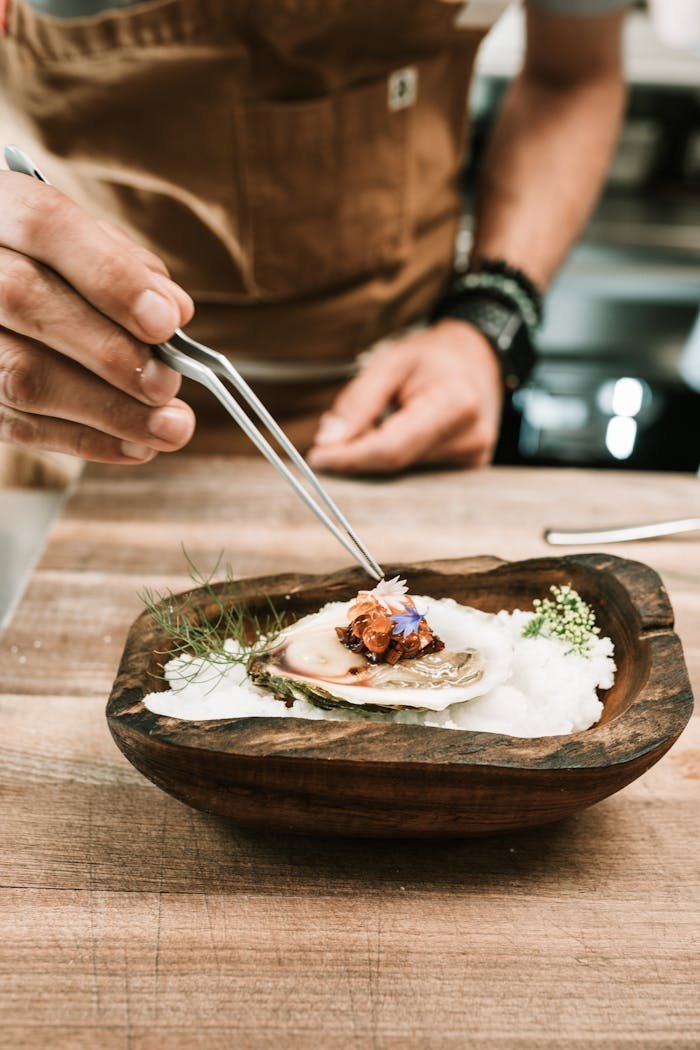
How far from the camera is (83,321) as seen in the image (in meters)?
0.72

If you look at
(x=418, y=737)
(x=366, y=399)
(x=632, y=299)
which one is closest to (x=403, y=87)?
(x=366, y=399)

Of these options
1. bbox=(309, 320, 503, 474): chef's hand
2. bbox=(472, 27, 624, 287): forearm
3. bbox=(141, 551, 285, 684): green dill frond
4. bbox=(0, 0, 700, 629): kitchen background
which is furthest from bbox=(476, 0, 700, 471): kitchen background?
bbox=(141, 551, 285, 684): green dill frond

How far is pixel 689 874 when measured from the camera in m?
0.68

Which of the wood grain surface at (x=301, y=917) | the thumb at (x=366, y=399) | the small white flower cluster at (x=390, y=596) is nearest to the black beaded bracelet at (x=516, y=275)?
the thumb at (x=366, y=399)

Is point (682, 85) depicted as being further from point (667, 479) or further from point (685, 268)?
point (667, 479)

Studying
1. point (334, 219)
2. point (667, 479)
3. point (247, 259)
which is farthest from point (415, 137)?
point (667, 479)

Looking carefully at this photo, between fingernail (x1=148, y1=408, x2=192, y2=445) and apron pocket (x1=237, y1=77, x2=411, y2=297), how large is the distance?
1.74 ft

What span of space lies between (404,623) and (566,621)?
156 mm

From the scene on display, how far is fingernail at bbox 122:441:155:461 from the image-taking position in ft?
2.71

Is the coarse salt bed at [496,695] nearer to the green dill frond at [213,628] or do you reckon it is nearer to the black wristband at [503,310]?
the green dill frond at [213,628]

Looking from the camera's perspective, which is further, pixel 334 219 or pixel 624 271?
pixel 624 271

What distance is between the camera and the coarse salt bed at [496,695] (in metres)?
0.67

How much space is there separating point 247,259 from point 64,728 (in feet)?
2.36

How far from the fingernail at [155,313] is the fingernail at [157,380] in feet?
0.14
